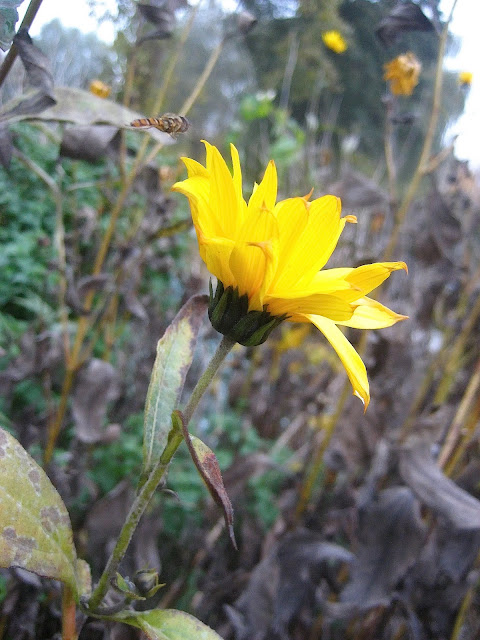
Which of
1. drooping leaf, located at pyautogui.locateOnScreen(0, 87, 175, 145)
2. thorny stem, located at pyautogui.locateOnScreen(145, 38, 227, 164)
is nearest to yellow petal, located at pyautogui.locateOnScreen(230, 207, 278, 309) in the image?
drooping leaf, located at pyautogui.locateOnScreen(0, 87, 175, 145)

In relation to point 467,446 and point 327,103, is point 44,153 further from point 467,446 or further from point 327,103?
point 327,103

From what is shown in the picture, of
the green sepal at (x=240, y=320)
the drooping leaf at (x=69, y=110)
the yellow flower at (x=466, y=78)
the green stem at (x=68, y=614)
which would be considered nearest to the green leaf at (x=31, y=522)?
the green stem at (x=68, y=614)

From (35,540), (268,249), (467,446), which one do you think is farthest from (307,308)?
(467,446)

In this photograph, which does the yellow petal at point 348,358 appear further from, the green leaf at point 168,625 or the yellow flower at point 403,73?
the yellow flower at point 403,73

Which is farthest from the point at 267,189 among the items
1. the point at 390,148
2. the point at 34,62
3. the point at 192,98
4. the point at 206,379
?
the point at 390,148

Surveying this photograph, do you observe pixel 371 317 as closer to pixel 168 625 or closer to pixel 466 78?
pixel 168 625

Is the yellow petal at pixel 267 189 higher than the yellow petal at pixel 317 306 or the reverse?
higher
